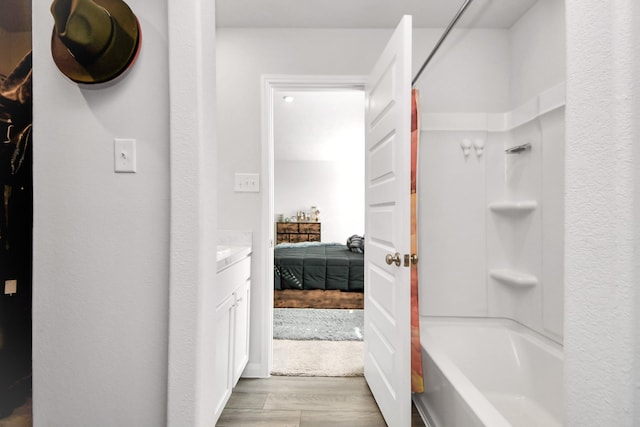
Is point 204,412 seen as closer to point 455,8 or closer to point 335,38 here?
point 335,38

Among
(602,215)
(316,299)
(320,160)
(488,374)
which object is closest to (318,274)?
(316,299)

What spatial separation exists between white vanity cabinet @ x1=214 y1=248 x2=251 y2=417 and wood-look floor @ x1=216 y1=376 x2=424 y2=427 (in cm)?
17

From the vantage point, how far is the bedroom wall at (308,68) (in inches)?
89.4

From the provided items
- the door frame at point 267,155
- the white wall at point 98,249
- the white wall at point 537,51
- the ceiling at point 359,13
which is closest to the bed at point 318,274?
the door frame at point 267,155

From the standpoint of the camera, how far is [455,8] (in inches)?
82.0

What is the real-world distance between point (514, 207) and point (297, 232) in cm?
Result: 584

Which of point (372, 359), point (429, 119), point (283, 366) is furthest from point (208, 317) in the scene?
point (429, 119)

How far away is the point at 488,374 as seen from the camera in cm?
195

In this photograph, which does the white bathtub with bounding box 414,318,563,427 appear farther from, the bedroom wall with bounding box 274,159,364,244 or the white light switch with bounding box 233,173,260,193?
the bedroom wall with bounding box 274,159,364,244

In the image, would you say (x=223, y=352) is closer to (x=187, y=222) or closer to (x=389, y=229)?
(x=187, y=222)

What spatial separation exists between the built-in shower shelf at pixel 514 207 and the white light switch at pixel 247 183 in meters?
1.58

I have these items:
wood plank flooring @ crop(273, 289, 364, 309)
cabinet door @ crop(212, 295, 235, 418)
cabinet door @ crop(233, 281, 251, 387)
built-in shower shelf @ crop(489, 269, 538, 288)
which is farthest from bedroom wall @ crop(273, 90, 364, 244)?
cabinet door @ crop(212, 295, 235, 418)

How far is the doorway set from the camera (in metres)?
4.45

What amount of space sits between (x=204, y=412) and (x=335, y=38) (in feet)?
7.40
